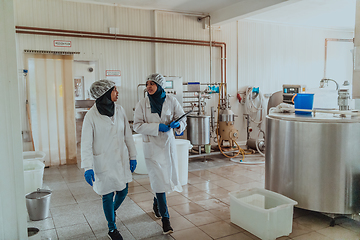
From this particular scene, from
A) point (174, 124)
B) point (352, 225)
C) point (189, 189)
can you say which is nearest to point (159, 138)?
point (174, 124)

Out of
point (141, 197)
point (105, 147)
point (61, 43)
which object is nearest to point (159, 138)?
point (105, 147)

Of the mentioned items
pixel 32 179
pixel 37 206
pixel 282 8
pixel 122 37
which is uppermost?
pixel 282 8

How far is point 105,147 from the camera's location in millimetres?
2465

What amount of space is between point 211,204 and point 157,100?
4.52 ft

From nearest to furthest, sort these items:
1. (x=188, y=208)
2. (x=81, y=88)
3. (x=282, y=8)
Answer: (x=188, y=208)
(x=81, y=88)
(x=282, y=8)

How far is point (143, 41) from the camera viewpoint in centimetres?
571

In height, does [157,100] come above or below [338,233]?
above

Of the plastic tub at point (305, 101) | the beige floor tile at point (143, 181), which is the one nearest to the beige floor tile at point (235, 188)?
the beige floor tile at point (143, 181)

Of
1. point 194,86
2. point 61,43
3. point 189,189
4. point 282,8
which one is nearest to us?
point 189,189

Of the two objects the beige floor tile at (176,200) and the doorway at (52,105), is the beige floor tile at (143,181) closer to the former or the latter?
the beige floor tile at (176,200)

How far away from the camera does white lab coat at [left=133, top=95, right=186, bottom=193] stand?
2.74 m

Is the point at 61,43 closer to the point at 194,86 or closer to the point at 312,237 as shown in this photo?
the point at 194,86

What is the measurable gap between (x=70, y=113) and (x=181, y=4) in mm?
2798

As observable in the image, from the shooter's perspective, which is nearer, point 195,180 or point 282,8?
point 195,180
